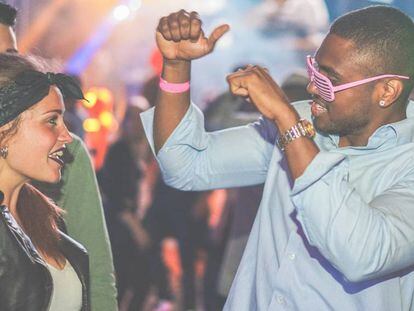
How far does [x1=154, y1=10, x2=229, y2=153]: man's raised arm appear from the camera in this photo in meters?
2.68

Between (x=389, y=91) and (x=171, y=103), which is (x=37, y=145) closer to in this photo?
(x=171, y=103)

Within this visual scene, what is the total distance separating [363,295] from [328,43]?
858mm

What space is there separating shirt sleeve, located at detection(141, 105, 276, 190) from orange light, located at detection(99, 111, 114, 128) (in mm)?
6183

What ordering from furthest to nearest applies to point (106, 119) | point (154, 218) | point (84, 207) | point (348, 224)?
point (106, 119) → point (154, 218) → point (84, 207) → point (348, 224)

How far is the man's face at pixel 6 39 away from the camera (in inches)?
119

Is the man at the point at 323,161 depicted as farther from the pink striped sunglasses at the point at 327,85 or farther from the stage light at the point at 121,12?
the stage light at the point at 121,12

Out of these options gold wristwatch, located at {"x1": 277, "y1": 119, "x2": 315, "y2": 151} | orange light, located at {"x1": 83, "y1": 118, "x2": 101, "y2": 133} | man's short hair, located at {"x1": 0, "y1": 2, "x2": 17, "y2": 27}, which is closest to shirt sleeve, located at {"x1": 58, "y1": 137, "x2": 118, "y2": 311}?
man's short hair, located at {"x1": 0, "y1": 2, "x2": 17, "y2": 27}

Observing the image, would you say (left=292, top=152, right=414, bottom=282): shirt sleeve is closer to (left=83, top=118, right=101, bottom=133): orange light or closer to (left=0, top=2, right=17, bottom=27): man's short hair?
(left=0, top=2, right=17, bottom=27): man's short hair

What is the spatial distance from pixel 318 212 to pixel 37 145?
0.98 m

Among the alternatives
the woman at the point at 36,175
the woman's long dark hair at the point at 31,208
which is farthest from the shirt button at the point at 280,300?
the woman's long dark hair at the point at 31,208

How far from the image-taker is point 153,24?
14469mm

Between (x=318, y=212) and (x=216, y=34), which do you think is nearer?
(x=318, y=212)

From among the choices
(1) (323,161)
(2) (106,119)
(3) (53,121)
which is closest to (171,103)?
(3) (53,121)

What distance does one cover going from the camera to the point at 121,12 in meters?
14.0
